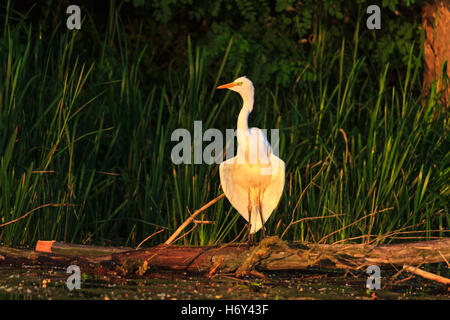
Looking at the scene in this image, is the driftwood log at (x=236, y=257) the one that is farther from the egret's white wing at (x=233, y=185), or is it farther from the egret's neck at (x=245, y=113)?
the egret's neck at (x=245, y=113)

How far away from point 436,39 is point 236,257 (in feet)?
12.6

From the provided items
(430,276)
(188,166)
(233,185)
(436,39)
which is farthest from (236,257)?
(436,39)

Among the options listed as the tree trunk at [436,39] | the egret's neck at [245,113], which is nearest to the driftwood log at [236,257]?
the egret's neck at [245,113]

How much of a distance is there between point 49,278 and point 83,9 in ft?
13.7

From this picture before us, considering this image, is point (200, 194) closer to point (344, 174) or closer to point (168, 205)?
point (168, 205)

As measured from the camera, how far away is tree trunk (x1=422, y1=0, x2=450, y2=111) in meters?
7.82

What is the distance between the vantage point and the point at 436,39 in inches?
313

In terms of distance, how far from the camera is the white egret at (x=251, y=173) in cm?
536

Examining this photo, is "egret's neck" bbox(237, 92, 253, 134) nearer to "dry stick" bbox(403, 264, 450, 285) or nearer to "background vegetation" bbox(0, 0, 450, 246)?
"background vegetation" bbox(0, 0, 450, 246)

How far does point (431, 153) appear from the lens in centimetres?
650

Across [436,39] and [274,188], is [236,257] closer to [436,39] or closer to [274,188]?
[274,188]

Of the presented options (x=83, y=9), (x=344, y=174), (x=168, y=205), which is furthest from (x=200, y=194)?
(x=83, y=9)

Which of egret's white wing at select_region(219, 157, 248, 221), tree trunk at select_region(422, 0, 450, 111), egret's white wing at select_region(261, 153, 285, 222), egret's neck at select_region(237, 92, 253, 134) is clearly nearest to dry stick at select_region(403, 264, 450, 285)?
egret's white wing at select_region(261, 153, 285, 222)

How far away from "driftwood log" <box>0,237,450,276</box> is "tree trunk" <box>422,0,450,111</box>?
107 inches
